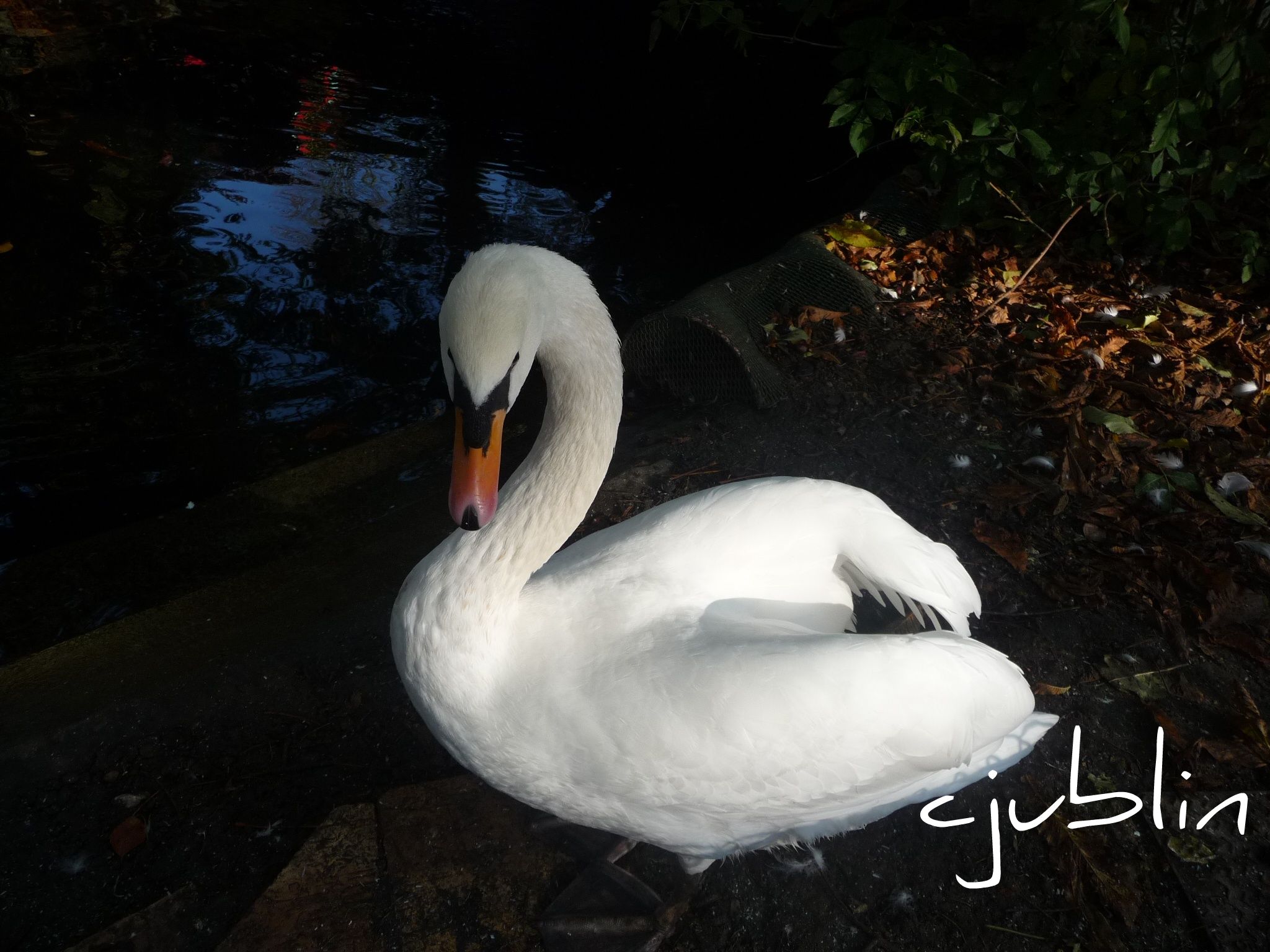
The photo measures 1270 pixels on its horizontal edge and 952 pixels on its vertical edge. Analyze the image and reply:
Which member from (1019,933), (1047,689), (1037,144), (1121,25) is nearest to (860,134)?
(1037,144)

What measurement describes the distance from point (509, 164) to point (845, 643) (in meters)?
6.28

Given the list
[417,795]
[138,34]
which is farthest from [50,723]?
[138,34]

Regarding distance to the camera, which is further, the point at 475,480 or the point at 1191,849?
the point at 1191,849

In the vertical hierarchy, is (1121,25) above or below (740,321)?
above

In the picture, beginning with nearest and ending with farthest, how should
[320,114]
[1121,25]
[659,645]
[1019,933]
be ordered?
[659,645]
[1019,933]
[1121,25]
[320,114]

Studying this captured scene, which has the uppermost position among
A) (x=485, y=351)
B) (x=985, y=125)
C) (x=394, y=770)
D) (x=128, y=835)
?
(x=985, y=125)

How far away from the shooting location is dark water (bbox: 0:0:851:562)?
4.17m

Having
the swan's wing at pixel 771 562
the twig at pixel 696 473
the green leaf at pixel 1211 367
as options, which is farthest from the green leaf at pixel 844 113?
the swan's wing at pixel 771 562

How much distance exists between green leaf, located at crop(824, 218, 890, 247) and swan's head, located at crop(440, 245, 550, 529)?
3320 millimetres

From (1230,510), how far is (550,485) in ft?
8.82

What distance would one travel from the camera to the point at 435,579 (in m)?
2.07

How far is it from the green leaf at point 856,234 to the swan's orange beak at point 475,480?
11.5 ft

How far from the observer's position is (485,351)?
1682 millimetres

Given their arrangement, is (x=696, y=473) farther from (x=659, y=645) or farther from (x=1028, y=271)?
(x=1028, y=271)
